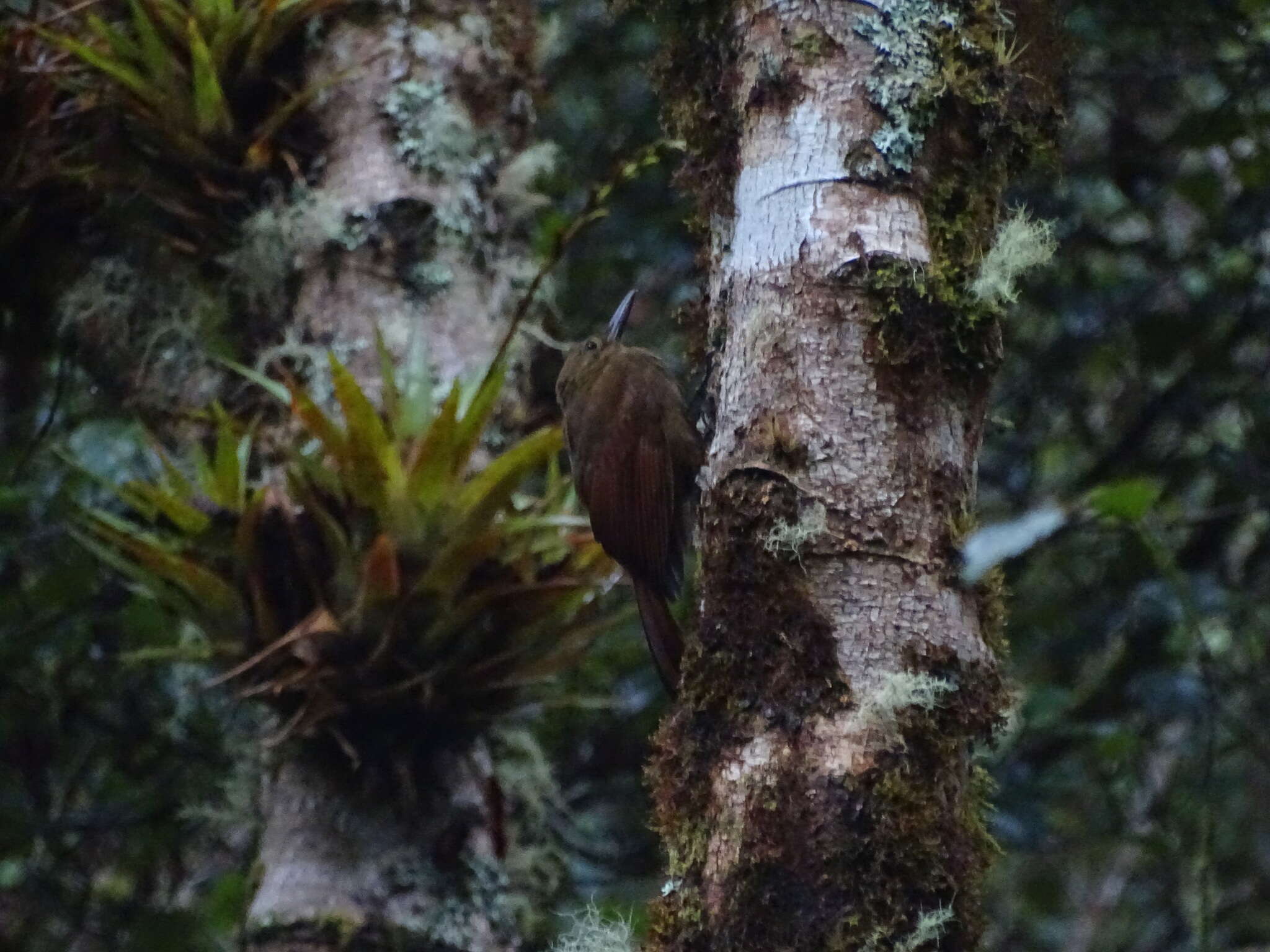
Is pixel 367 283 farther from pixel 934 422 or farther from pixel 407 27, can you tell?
pixel 934 422

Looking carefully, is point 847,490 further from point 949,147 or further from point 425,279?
point 425,279

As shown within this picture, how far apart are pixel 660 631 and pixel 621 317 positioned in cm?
64

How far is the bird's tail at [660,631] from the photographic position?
236 centimetres

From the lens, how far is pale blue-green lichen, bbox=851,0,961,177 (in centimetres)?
157

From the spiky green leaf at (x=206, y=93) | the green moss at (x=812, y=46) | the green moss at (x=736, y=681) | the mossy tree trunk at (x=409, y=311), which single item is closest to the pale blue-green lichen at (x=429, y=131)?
the mossy tree trunk at (x=409, y=311)

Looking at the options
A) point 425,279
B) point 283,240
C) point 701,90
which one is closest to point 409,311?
point 425,279

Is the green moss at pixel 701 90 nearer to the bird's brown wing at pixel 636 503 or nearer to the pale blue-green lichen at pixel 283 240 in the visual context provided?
the bird's brown wing at pixel 636 503

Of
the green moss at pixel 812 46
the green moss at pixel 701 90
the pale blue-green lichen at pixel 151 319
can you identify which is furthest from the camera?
the pale blue-green lichen at pixel 151 319

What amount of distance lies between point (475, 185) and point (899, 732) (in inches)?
70.1

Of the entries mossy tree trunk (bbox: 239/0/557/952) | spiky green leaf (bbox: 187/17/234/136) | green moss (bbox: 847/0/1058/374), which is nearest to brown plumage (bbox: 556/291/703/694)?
mossy tree trunk (bbox: 239/0/557/952)

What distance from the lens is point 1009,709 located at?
59.2 inches

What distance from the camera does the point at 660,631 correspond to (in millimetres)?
2410

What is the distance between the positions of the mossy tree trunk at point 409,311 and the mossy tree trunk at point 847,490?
3.32 feet

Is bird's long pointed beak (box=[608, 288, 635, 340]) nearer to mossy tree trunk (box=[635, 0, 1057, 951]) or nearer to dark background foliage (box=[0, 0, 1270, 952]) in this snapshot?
dark background foliage (box=[0, 0, 1270, 952])
